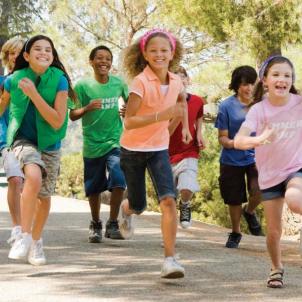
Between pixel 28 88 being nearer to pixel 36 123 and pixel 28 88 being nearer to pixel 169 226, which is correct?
pixel 36 123

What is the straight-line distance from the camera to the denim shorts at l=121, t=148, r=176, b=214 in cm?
605

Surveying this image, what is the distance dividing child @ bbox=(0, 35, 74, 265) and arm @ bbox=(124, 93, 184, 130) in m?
0.65

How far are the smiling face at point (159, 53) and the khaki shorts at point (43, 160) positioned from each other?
1.06 m

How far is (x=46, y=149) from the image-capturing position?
22.0 ft

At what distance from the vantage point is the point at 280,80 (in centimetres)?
587

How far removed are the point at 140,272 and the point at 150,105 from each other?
1247 millimetres

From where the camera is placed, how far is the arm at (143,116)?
5.84 m

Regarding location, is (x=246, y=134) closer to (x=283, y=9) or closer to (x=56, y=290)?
(x=56, y=290)

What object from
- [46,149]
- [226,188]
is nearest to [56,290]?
[46,149]

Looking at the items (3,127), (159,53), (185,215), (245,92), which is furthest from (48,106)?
(245,92)

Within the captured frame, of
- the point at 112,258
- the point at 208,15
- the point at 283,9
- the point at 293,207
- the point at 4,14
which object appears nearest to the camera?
the point at 293,207

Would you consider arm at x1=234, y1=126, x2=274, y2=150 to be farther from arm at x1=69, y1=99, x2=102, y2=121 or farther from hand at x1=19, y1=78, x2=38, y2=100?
arm at x1=69, y1=99, x2=102, y2=121

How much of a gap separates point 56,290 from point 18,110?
4.77 ft

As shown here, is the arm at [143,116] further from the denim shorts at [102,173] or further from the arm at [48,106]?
the denim shorts at [102,173]
